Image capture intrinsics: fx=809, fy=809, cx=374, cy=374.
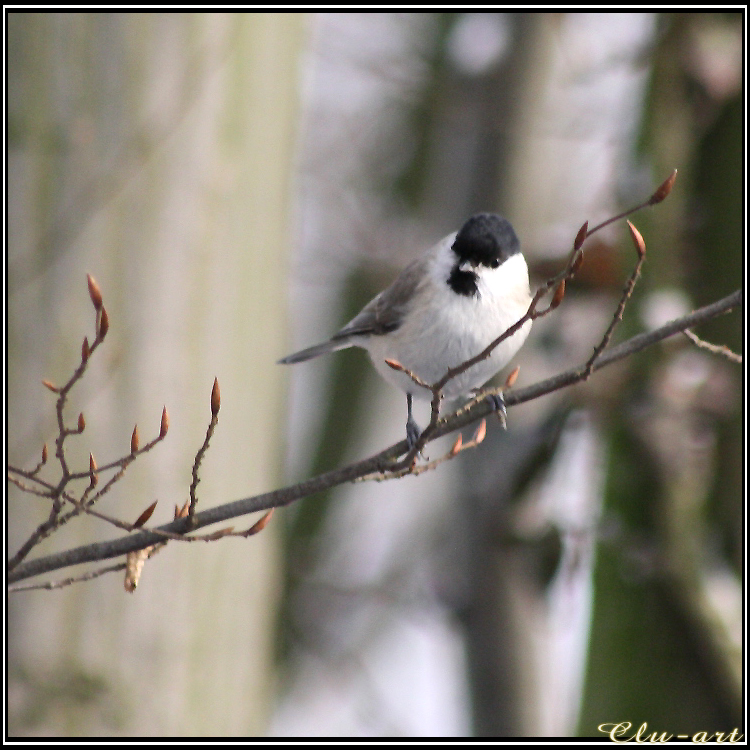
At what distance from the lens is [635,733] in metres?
2.63

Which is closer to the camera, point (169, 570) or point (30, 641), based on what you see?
point (30, 641)

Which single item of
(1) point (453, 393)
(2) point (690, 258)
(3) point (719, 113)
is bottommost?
(1) point (453, 393)

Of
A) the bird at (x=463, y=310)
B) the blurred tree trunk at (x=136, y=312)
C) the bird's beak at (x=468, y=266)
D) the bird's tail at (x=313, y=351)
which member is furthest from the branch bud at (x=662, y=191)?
the blurred tree trunk at (x=136, y=312)

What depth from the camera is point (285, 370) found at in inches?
128

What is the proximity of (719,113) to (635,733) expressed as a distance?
2189 millimetres

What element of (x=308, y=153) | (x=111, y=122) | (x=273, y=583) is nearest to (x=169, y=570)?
(x=273, y=583)

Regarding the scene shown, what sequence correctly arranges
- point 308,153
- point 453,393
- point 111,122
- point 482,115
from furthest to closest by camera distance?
1. point 308,153
2. point 482,115
3. point 111,122
4. point 453,393

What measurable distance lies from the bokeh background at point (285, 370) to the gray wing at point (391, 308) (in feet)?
1.74

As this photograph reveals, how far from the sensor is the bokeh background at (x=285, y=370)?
2469 mm

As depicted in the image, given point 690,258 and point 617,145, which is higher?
point 617,145

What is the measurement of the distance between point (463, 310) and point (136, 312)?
108 centimetres

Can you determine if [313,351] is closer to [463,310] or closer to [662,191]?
[463,310]

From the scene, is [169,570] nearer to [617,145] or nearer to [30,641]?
[30,641]

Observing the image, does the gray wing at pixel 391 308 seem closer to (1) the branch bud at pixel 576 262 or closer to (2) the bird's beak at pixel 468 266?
(2) the bird's beak at pixel 468 266
